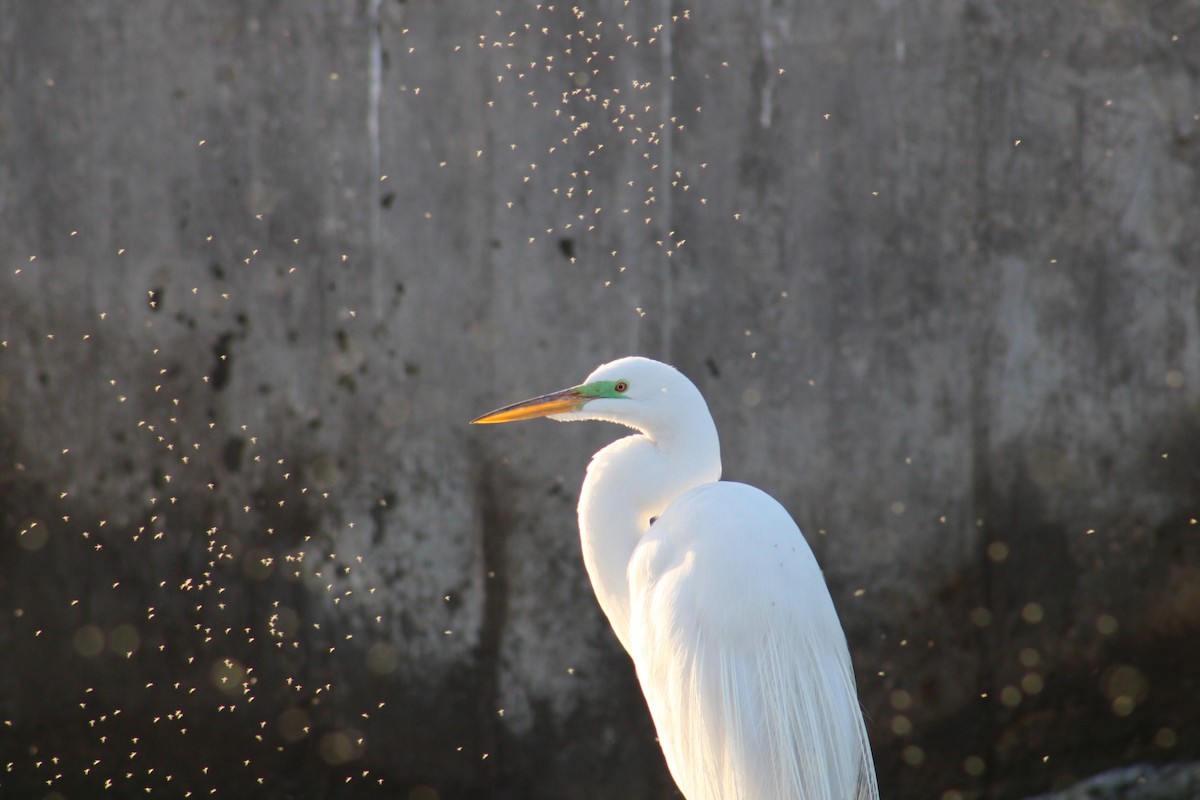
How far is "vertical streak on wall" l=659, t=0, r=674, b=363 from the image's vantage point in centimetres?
264

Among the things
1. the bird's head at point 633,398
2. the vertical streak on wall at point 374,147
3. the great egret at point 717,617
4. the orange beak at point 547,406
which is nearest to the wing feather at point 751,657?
the great egret at point 717,617

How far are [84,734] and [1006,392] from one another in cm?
233

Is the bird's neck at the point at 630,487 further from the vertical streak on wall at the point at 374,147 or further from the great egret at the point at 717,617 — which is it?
the vertical streak on wall at the point at 374,147

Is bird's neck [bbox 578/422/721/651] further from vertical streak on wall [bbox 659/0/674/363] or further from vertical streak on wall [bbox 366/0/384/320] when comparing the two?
vertical streak on wall [bbox 366/0/384/320]

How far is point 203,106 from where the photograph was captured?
106 inches

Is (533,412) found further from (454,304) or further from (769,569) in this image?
(454,304)

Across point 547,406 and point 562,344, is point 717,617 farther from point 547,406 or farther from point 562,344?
point 562,344

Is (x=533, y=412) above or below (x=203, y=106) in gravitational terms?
below

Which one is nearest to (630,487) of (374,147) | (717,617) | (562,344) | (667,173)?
(717,617)

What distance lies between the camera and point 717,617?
195 cm

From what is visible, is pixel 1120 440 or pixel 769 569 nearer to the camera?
pixel 769 569

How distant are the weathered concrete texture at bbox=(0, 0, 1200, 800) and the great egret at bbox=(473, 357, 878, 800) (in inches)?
25.8

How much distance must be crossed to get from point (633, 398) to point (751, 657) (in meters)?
0.48

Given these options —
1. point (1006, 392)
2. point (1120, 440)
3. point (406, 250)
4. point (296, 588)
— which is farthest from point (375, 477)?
point (1120, 440)
